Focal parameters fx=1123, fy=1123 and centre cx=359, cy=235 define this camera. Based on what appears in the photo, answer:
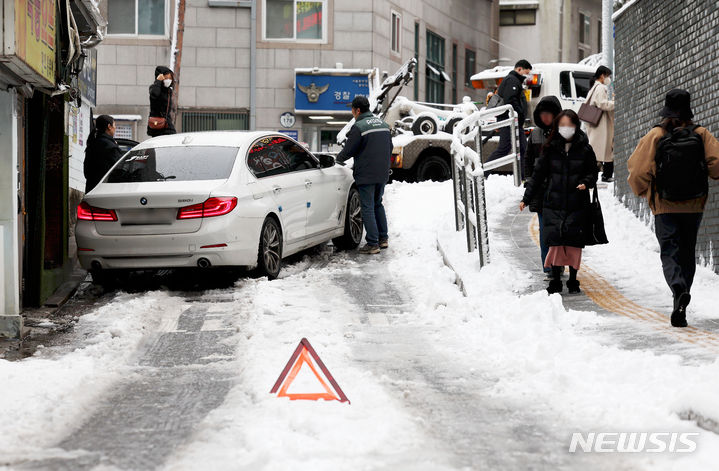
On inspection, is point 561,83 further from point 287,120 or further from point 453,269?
point 453,269

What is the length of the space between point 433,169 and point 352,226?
5833mm

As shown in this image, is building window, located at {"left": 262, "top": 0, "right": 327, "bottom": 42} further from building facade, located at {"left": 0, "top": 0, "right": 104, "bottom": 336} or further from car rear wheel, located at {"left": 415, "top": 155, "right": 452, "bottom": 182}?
building facade, located at {"left": 0, "top": 0, "right": 104, "bottom": 336}

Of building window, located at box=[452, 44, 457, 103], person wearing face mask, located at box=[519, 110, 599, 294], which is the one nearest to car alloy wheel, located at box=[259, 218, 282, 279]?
person wearing face mask, located at box=[519, 110, 599, 294]

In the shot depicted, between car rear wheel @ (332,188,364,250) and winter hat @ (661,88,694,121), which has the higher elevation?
winter hat @ (661,88,694,121)

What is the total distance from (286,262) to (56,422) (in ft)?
23.9

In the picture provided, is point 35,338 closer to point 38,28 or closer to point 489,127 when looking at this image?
point 38,28

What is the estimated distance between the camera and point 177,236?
10656mm

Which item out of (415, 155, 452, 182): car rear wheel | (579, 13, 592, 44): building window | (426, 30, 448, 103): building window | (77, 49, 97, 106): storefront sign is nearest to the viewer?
(77, 49, 97, 106): storefront sign

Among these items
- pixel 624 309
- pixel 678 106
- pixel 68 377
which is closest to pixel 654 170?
pixel 678 106

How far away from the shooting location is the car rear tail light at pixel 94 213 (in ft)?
35.7

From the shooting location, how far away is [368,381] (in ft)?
21.2

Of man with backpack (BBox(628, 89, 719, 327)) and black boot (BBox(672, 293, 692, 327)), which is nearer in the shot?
black boot (BBox(672, 293, 692, 327))

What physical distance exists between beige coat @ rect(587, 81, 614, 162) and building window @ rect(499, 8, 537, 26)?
98.9 feet

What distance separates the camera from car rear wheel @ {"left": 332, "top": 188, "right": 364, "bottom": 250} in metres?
13.7
